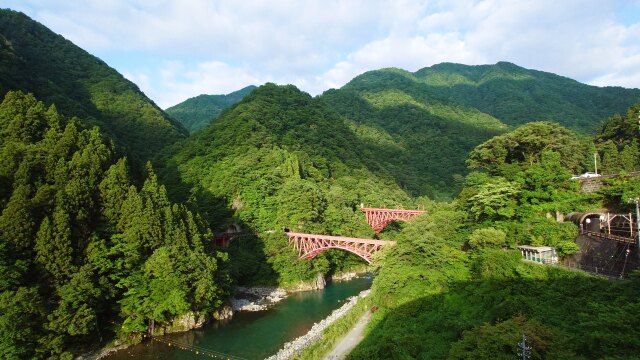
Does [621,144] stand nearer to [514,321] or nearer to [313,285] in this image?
[313,285]

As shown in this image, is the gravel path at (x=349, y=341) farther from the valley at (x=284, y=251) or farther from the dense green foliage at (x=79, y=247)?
the dense green foliage at (x=79, y=247)

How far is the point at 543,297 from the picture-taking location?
1506 cm

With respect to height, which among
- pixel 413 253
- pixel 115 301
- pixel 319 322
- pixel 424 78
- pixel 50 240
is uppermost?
pixel 424 78

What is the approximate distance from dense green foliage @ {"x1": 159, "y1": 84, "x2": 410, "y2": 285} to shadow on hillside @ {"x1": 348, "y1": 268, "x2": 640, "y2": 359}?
64.4ft

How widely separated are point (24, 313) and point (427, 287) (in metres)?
19.2

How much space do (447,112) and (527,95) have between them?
4660 centimetres

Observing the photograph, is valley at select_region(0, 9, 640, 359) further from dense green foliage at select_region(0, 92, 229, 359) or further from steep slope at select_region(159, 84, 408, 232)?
steep slope at select_region(159, 84, 408, 232)

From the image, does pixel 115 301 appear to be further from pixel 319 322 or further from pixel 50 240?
pixel 319 322

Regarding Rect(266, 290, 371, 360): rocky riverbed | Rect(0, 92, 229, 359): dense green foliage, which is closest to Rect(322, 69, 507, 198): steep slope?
Rect(266, 290, 371, 360): rocky riverbed

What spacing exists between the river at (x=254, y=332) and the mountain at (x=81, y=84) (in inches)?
1355

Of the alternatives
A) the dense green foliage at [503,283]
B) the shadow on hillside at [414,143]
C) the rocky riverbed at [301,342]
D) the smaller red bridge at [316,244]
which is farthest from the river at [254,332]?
the shadow on hillside at [414,143]

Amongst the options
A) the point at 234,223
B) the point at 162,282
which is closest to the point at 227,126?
the point at 234,223

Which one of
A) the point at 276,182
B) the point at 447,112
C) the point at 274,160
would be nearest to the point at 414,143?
the point at 447,112

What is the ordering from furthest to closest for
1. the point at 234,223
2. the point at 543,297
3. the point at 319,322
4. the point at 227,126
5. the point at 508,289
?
the point at 227,126 < the point at 234,223 < the point at 319,322 < the point at 508,289 < the point at 543,297
